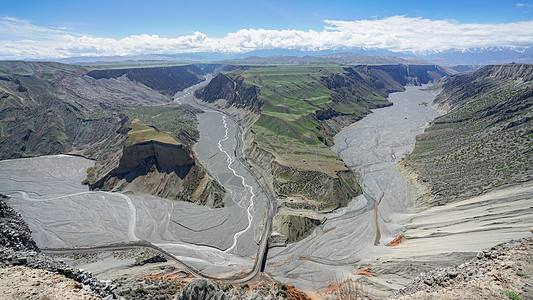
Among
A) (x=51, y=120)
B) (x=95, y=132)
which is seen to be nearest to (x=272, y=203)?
(x=95, y=132)

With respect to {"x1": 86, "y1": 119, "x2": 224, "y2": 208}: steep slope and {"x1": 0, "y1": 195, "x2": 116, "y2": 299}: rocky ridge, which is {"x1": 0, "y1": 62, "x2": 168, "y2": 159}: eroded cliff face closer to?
{"x1": 86, "y1": 119, "x2": 224, "y2": 208}: steep slope

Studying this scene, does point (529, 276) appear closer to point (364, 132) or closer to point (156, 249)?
point (156, 249)

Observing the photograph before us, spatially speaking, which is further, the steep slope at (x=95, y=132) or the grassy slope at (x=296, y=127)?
the grassy slope at (x=296, y=127)

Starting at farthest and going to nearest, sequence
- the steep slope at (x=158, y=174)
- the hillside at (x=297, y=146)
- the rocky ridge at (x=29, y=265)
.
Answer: the steep slope at (x=158, y=174), the hillside at (x=297, y=146), the rocky ridge at (x=29, y=265)

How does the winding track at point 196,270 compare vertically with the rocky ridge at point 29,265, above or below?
below

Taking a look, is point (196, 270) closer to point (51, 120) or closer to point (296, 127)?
point (296, 127)

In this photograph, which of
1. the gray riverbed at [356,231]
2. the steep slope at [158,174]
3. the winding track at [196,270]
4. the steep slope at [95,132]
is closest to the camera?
the winding track at [196,270]

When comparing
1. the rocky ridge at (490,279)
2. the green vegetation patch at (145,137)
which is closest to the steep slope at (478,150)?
the rocky ridge at (490,279)

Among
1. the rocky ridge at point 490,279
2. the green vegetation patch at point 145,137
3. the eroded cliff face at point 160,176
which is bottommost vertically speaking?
the eroded cliff face at point 160,176

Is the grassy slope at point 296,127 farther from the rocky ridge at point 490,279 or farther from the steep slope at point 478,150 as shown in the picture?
the rocky ridge at point 490,279

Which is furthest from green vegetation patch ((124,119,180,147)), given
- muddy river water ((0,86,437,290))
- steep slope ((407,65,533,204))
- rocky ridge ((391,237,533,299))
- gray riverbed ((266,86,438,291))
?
steep slope ((407,65,533,204))
